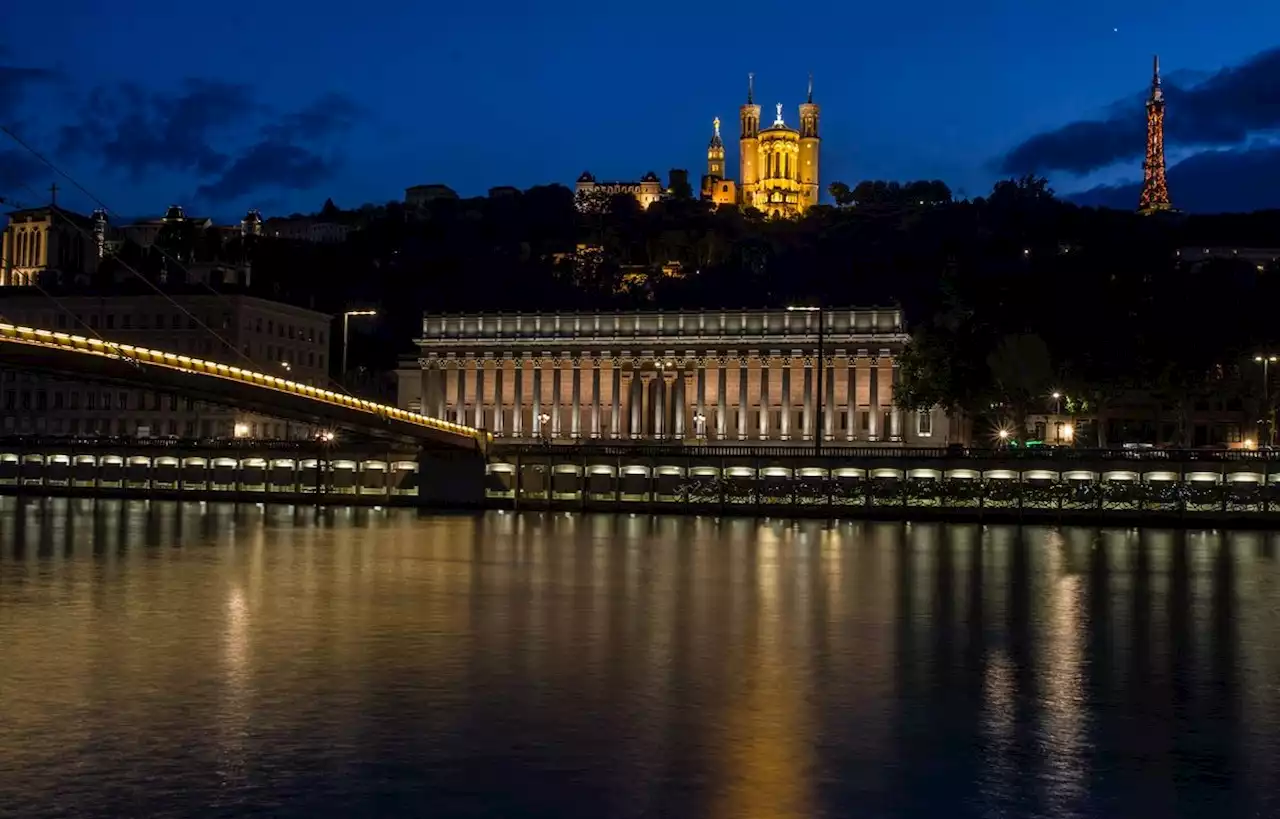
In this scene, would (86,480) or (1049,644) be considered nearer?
(1049,644)

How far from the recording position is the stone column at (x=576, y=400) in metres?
181

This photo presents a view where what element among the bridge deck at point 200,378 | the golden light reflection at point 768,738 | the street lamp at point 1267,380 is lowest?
the golden light reflection at point 768,738

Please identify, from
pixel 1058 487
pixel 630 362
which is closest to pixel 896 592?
pixel 1058 487

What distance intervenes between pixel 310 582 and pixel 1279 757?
3430 centimetres

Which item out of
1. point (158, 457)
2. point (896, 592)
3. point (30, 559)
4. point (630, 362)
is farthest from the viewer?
point (630, 362)

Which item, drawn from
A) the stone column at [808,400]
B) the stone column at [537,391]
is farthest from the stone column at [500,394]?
the stone column at [808,400]

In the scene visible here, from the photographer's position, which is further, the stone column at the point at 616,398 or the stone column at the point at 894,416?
the stone column at the point at 616,398

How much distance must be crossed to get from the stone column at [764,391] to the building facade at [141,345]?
48112 millimetres

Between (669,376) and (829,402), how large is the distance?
1966cm

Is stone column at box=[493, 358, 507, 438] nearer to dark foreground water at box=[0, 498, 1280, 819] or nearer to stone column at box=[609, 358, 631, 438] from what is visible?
stone column at box=[609, 358, 631, 438]

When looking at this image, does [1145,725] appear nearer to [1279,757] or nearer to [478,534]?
[1279,757]

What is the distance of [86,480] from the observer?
12188 cm

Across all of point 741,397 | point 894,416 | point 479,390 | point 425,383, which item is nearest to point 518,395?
point 479,390

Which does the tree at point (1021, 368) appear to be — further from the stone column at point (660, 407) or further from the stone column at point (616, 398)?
the stone column at point (616, 398)
